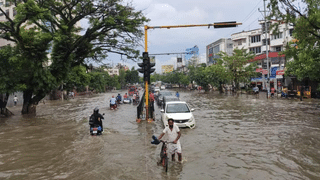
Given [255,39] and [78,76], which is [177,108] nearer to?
[78,76]

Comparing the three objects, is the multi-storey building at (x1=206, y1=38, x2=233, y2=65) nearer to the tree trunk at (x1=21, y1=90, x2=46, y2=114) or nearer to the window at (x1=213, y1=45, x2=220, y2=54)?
the window at (x1=213, y1=45, x2=220, y2=54)

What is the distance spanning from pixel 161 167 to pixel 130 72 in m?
126

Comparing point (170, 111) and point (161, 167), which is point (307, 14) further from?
point (161, 167)

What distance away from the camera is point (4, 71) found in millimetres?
18203

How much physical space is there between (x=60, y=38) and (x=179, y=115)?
993cm

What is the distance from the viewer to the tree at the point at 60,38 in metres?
17.7

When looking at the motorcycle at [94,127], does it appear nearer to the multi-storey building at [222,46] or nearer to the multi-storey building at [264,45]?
the multi-storey building at [264,45]

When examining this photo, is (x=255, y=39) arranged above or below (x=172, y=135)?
above

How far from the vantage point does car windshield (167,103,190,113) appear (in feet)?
46.3

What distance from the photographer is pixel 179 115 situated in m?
13.3

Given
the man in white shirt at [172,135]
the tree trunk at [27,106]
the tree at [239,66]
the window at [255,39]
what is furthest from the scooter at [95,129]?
the window at [255,39]

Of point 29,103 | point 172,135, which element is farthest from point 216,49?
point 172,135

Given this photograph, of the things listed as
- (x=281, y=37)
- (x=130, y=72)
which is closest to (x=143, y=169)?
Result: (x=281, y=37)

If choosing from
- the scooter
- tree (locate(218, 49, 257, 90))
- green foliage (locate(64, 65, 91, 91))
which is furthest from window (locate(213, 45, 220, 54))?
the scooter
